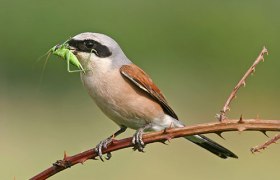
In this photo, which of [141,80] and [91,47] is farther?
[141,80]

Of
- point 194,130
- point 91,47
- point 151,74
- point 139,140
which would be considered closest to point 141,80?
point 91,47

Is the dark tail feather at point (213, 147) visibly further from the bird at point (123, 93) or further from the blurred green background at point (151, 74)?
the blurred green background at point (151, 74)

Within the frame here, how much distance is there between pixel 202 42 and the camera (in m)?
12.9

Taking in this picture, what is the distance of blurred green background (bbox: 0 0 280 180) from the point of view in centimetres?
805

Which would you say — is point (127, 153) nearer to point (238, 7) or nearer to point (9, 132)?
point (9, 132)

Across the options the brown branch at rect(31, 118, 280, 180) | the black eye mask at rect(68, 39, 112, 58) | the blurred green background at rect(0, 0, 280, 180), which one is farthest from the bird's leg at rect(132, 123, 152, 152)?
the blurred green background at rect(0, 0, 280, 180)

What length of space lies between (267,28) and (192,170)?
5646 mm

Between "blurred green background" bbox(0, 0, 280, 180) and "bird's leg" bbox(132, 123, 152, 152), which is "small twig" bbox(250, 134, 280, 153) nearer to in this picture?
"bird's leg" bbox(132, 123, 152, 152)

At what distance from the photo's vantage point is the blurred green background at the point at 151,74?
8.05m

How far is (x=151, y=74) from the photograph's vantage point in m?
11.1

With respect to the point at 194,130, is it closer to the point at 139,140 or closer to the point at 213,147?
the point at 139,140

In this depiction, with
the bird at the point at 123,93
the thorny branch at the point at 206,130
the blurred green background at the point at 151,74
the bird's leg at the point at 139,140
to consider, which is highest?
the blurred green background at the point at 151,74

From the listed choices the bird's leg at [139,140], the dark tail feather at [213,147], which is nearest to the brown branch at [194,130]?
the bird's leg at [139,140]

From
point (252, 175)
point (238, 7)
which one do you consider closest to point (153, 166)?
point (252, 175)
